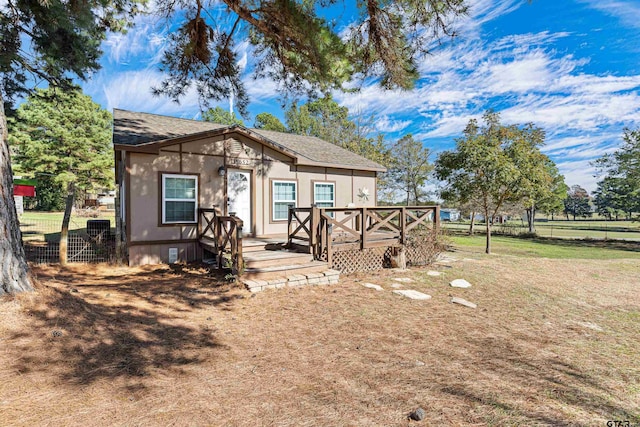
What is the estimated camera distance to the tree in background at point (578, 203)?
71.0 m

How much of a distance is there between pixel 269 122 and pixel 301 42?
27.9 metres

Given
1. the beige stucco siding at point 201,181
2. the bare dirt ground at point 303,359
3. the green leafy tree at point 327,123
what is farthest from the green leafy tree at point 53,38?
the green leafy tree at point 327,123

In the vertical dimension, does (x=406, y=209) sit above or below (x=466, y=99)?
below

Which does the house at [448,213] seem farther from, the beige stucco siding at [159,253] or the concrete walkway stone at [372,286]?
the beige stucco siding at [159,253]

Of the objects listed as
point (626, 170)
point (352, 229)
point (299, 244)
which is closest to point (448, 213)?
point (626, 170)

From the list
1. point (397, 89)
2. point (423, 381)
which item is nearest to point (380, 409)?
point (423, 381)

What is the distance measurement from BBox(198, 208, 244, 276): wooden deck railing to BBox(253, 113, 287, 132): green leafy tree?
25.2 meters

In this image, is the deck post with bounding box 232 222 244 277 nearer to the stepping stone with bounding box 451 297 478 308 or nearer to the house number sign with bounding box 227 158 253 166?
the house number sign with bounding box 227 158 253 166

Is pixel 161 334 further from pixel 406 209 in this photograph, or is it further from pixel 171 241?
pixel 406 209

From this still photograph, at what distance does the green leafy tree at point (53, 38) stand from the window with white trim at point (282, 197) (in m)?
5.99

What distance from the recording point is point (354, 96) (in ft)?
26.0

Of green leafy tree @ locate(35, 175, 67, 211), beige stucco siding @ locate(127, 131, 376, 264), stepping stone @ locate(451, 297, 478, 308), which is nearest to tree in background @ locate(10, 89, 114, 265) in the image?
green leafy tree @ locate(35, 175, 67, 211)

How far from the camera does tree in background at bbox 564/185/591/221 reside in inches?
2795

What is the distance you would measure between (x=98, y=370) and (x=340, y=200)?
9671mm
